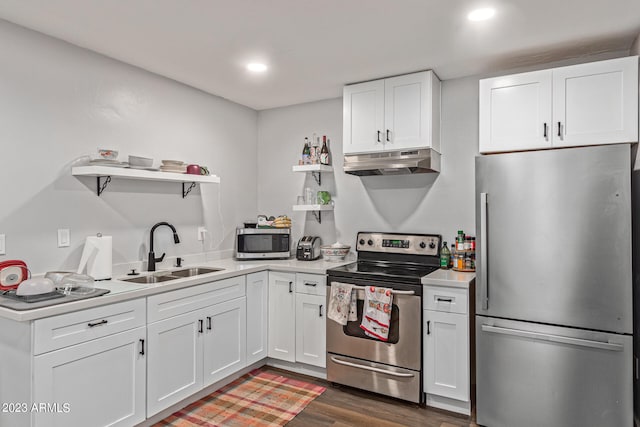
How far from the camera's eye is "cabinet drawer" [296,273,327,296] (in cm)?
320

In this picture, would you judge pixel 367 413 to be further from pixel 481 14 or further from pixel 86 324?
pixel 481 14

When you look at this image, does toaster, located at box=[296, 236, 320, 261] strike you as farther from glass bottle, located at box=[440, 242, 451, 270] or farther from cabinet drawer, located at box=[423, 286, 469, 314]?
cabinet drawer, located at box=[423, 286, 469, 314]

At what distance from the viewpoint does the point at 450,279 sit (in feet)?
8.86

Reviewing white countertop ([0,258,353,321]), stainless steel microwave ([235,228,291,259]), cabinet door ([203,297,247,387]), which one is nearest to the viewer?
white countertop ([0,258,353,321])

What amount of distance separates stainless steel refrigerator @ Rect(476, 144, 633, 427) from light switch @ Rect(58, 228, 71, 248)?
8.61ft

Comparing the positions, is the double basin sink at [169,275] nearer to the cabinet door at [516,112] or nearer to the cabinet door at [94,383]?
the cabinet door at [94,383]

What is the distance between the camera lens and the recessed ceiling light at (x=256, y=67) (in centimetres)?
296

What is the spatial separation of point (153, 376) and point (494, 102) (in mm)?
2798

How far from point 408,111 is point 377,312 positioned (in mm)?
1557

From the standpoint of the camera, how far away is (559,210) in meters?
2.30

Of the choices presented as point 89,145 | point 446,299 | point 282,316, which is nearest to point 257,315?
point 282,316

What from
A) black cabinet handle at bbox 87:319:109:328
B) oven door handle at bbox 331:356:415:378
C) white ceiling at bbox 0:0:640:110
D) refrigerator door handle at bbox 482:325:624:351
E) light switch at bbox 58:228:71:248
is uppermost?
white ceiling at bbox 0:0:640:110

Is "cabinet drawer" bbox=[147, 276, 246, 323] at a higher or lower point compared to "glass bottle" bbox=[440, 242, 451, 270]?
lower

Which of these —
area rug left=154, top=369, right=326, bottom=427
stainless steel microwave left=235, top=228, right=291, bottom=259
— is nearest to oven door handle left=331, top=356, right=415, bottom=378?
area rug left=154, top=369, right=326, bottom=427
